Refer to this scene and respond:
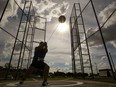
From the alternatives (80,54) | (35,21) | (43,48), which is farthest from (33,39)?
(43,48)

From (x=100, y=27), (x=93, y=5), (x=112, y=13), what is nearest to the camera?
(x=112, y=13)

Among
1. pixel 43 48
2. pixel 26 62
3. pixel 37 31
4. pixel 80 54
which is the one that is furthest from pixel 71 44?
pixel 43 48

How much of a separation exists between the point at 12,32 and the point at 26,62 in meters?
4.83

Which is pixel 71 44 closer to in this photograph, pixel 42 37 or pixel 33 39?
pixel 42 37

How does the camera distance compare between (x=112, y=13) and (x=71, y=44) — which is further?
(x=71, y=44)

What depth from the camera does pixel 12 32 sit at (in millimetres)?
9461

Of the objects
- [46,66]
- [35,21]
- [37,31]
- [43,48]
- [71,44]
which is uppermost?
[35,21]

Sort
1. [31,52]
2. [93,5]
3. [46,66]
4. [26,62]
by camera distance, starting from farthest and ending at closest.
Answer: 1. [31,52]
2. [26,62]
3. [93,5]
4. [46,66]

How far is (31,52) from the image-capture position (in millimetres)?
14352

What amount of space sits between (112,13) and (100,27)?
1.31 metres

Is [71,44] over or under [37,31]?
under

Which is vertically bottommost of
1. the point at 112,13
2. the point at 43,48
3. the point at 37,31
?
the point at 43,48

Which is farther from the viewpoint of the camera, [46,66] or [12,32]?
[12,32]

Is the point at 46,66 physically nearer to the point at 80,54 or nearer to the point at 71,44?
the point at 80,54
